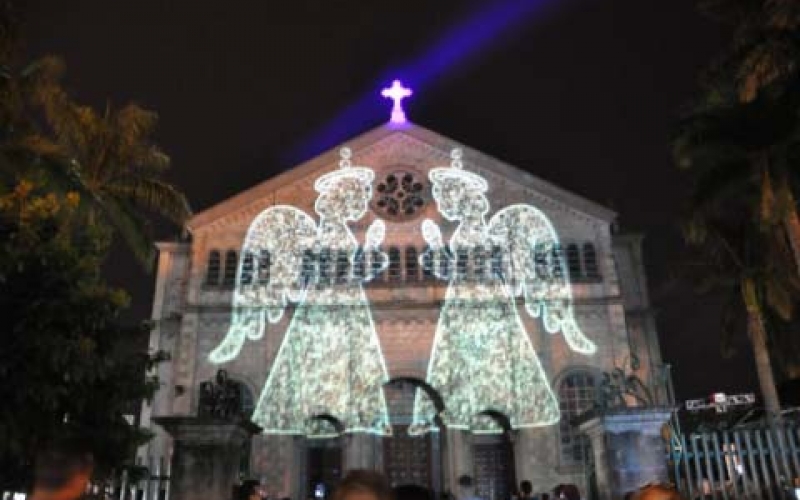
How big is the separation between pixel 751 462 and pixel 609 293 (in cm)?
1448

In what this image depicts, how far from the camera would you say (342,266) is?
2500 cm

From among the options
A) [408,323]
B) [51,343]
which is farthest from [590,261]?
[51,343]

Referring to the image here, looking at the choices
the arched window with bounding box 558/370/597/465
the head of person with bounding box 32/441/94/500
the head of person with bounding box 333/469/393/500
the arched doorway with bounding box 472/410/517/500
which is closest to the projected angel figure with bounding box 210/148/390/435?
the arched doorway with bounding box 472/410/517/500

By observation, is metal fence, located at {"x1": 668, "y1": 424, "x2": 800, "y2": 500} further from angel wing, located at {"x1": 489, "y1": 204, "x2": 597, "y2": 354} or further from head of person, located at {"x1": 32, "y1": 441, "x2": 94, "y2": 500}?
angel wing, located at {"x1": 489, "y1": 204, "x2": 597, "y2": 354}

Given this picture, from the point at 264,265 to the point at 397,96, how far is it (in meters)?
8.52

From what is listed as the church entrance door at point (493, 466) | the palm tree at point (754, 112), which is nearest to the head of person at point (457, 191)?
the church entrance door at point (493, 466)

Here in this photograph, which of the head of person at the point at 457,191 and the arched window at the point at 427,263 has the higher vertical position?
the head of person at the point at 457,191

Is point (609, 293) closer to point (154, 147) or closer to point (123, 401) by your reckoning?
point (154, 147)

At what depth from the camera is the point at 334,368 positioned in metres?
23.3

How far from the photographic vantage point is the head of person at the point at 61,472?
3846 mm

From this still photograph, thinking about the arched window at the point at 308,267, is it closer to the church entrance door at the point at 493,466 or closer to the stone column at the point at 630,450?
the church entrance door at the point at 493,466

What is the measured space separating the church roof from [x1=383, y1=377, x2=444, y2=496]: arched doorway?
8522 millimetres

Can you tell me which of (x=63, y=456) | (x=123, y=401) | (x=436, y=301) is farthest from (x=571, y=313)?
(x=63, y=456)

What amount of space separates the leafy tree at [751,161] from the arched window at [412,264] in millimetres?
9325
